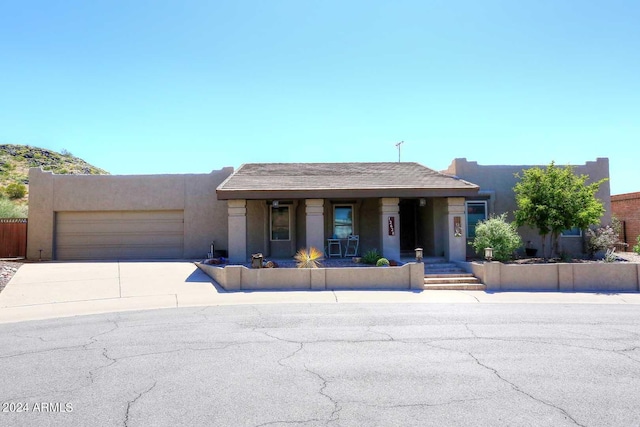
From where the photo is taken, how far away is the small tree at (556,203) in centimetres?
1617

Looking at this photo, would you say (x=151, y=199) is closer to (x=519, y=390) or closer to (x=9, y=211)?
(x=9, y=211)

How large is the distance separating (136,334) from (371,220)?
1271cm

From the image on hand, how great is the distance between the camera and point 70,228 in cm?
2028

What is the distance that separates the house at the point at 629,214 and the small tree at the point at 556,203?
8288mm

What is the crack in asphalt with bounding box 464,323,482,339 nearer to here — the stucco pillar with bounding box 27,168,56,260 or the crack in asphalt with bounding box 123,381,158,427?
the crack in asphalt with bounding box 123,381,158,427

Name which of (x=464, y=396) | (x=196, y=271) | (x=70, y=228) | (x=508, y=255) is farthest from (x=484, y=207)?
(x=70, y=228)

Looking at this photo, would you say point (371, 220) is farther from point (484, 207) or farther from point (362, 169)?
point (484, 207)

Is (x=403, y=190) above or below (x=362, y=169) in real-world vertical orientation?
below

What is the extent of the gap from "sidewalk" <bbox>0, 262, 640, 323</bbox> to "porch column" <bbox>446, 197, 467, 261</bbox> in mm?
3374

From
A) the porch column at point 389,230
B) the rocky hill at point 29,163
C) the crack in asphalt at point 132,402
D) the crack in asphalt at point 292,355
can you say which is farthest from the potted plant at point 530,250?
the rocky hill at point 29,163

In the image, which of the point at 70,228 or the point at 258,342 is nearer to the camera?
the point at 258,342

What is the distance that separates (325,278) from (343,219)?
19.8 ft

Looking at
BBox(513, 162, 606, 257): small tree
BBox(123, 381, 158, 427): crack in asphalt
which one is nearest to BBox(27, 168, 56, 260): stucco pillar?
BBox(123, 381, 158, 427): crack in asphalt

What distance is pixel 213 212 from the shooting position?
20.1 meters
